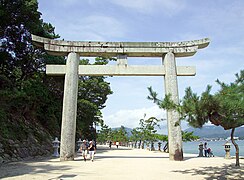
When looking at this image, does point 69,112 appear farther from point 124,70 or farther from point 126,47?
point 126,47

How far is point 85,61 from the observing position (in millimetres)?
22547

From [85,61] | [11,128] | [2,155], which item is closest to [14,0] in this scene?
[11,128]

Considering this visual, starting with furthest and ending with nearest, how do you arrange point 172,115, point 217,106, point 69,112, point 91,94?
point 91,94, point 172,115, point 69,112, point 217,106

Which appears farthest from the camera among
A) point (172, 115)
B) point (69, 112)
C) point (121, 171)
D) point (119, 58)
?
point (119, 58)

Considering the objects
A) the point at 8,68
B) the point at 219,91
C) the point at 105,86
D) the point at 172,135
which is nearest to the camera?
the point at 219,91

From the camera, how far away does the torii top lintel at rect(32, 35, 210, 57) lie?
36.9 feet

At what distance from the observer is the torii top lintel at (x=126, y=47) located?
36.9 ft

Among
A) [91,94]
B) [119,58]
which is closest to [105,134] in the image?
[91,94]

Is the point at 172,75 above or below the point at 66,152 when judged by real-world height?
above

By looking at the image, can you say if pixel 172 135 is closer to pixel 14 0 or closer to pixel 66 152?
pixel 66 152

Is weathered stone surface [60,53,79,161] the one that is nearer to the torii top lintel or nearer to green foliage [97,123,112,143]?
the torii top lintel

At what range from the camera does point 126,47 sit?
37.5ft

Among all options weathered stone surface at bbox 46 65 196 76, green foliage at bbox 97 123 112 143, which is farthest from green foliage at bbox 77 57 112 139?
green foliage at bbox 97 123 112 143

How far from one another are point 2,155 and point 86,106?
29.8 ft
